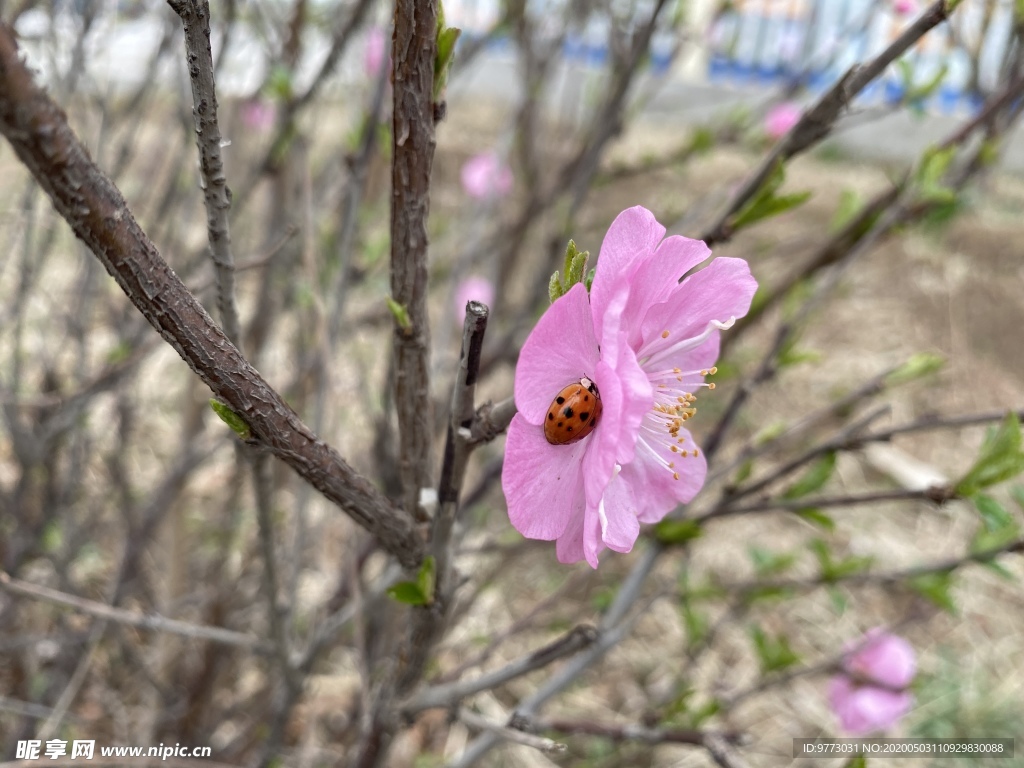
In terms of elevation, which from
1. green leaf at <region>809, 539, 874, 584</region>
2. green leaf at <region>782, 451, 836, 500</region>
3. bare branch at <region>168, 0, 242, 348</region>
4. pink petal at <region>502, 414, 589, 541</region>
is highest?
bare branch at <region>168, 0, 242, 348</region>

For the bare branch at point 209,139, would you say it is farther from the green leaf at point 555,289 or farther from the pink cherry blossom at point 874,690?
the pink cherry blossom at point 874,690

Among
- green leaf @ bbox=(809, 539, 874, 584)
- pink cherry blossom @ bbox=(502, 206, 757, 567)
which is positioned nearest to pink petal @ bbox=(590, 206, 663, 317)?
pink cherry blossom @ bbox=(502, 206, 757, 567)

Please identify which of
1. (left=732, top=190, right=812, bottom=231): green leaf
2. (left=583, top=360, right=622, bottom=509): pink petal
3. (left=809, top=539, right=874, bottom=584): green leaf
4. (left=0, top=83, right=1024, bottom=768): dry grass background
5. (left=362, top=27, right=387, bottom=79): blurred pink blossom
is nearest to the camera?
(left=583, top=360, right=622, bottom=509): pink petal

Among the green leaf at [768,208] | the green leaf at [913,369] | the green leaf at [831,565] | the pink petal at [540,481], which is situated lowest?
the green leaf at [831,565]

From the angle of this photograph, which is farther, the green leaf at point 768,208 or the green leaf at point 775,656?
the green leaf at point 775,656

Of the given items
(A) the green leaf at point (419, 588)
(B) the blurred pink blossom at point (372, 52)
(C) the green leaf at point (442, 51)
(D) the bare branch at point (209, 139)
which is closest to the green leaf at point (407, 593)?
(A) the green leaf at point (419, 588)

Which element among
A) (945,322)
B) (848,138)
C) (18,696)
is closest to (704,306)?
(18,696)

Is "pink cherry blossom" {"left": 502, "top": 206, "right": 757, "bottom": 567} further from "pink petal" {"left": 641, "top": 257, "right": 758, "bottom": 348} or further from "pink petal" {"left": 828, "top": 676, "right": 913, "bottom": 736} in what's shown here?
"pink petal" {"left": 828, "top": 676, "right": 913, "bottom": 736}
